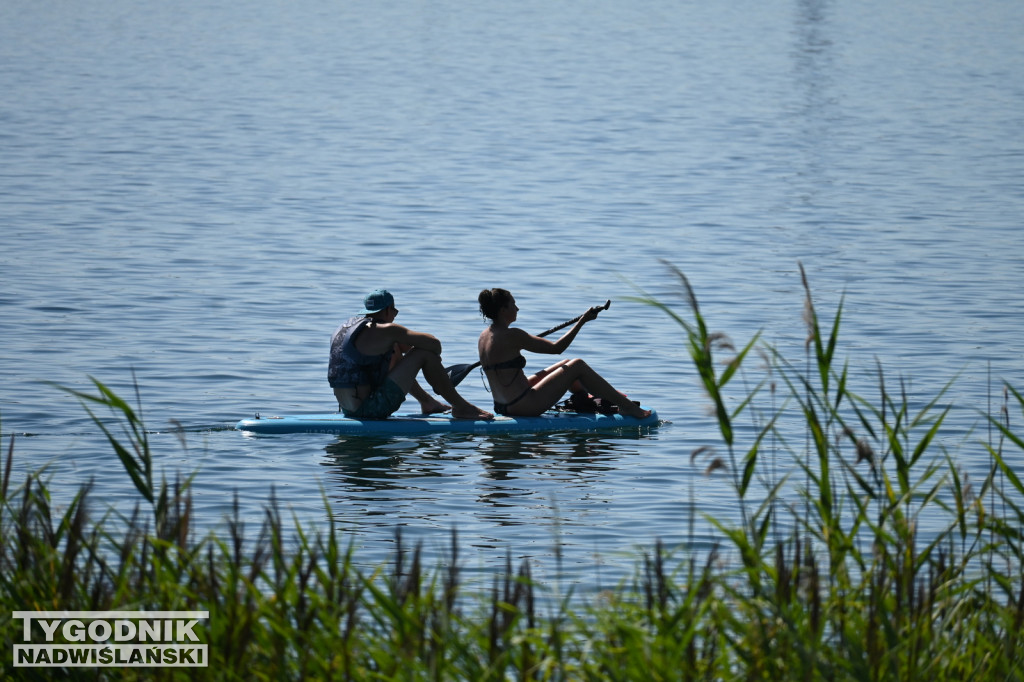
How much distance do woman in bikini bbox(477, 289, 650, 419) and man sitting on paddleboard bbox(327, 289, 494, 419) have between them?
0.27 meters

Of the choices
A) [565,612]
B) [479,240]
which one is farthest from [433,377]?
[479,240]

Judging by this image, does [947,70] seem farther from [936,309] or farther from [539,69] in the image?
[936,309]

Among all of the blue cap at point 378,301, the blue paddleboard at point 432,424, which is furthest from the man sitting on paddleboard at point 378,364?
the blue paddleboard at point 432,424

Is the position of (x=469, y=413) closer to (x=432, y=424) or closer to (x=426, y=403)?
(x=432, y=424)

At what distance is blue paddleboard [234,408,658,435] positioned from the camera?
1130cm

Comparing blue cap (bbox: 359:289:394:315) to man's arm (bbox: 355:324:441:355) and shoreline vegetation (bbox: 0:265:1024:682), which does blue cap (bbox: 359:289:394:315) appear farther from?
shoreline vegetation (bbox: 0:265:1024:682)

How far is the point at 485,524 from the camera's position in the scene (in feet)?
29.5

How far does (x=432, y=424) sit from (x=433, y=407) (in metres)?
0.53

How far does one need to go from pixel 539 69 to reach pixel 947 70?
1335 cm

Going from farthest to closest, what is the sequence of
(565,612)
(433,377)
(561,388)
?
1. (561,388)
2. (433,377)
3. (565,612)

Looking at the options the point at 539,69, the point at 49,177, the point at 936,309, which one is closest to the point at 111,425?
the point at 936,309

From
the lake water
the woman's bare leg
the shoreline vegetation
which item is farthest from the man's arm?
the shoreline vegetation

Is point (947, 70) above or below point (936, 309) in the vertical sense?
above

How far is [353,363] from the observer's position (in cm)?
1163
